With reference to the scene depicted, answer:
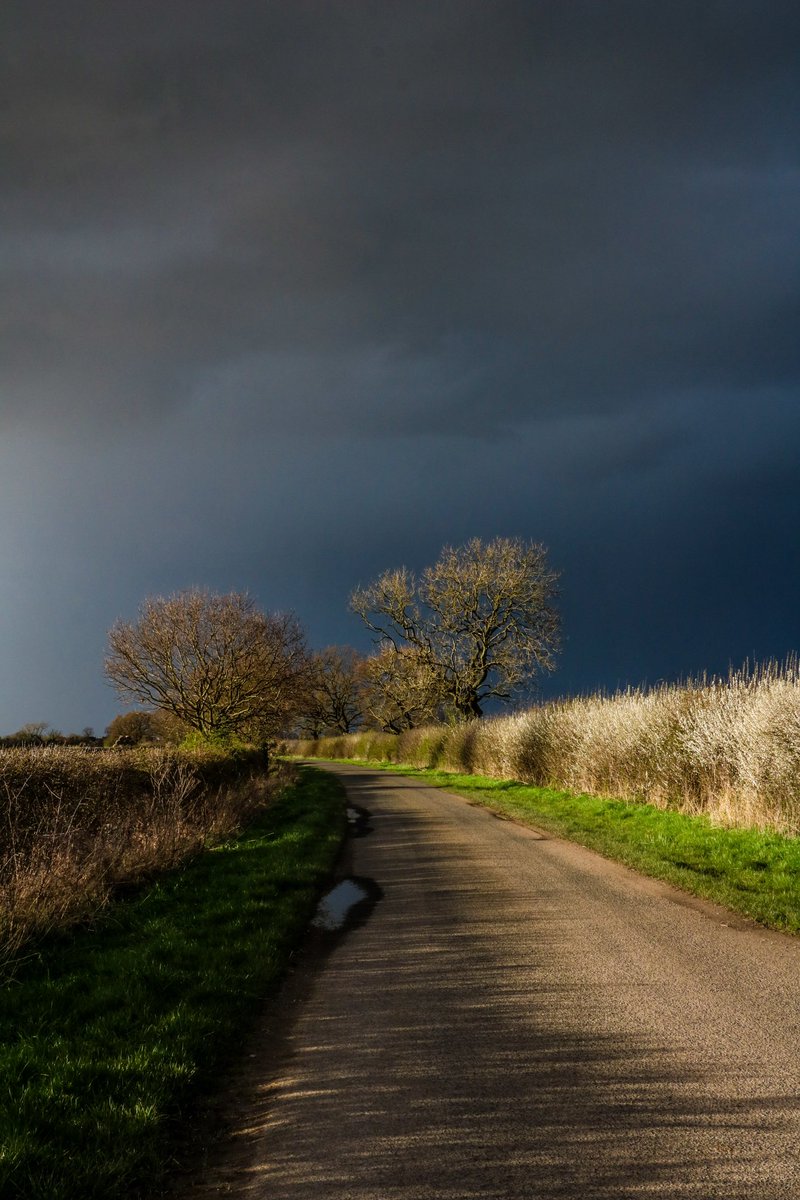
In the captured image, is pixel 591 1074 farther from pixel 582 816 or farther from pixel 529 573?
pixel 529 573

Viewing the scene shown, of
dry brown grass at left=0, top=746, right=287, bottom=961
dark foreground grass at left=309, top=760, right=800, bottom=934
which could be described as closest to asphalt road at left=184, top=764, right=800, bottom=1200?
dark foreground grass at left=309, top=760, right=800, bottom=934

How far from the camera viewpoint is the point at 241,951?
7422 mm

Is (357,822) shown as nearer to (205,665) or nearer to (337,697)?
→ (205,665)

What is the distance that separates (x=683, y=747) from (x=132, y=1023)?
15.0 metres

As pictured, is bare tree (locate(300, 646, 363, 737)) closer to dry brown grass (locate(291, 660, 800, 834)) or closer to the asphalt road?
dry brown grass (locate(291, 660, 800, 834))

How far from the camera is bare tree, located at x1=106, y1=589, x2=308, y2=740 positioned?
31672 millimetres

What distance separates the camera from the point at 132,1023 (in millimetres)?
5520

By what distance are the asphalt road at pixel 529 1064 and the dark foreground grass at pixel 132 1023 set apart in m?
0.38

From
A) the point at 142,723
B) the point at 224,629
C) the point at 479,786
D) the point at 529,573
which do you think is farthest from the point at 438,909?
the point at 142,723

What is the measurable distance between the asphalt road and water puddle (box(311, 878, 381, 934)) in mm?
356

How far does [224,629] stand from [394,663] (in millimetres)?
20005

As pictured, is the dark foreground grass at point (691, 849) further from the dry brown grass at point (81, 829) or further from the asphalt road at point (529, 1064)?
the dry brown grass at point (81, 829)

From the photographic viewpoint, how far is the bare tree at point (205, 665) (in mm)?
31672

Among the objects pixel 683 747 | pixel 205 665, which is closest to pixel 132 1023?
pixel 683 747
